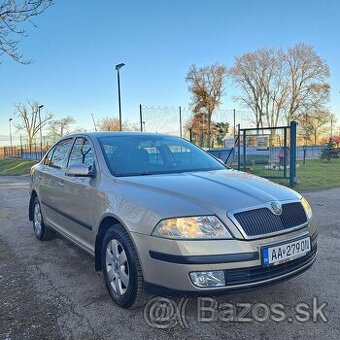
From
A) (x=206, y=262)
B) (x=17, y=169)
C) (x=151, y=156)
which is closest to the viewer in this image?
(x=206, y=262)

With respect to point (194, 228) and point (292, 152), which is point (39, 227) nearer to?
point (194, 228)

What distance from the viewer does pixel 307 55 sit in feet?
161

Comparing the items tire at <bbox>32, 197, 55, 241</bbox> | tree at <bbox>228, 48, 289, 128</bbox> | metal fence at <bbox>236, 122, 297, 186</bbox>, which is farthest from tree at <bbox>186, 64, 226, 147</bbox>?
tire at <bbox>32, 197, 55, 241</bbox>

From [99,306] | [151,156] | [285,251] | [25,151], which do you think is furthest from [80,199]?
[25,151]

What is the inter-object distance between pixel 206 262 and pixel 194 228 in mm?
262

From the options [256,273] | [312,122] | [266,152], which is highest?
[312,122]

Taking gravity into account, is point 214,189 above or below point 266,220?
above

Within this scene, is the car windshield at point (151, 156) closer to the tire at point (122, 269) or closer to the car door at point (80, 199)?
the car door at point (80, 199)

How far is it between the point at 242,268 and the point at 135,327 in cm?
100

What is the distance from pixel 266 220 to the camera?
9.29ft

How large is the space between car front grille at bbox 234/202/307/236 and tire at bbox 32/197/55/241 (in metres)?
3.60

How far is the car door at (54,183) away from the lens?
4668 millimetres

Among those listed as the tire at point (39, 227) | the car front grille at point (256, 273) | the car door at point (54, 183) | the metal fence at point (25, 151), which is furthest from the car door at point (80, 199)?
the metal fence at point (25, 151)

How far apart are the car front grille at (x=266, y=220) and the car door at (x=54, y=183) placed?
2.64 metres
